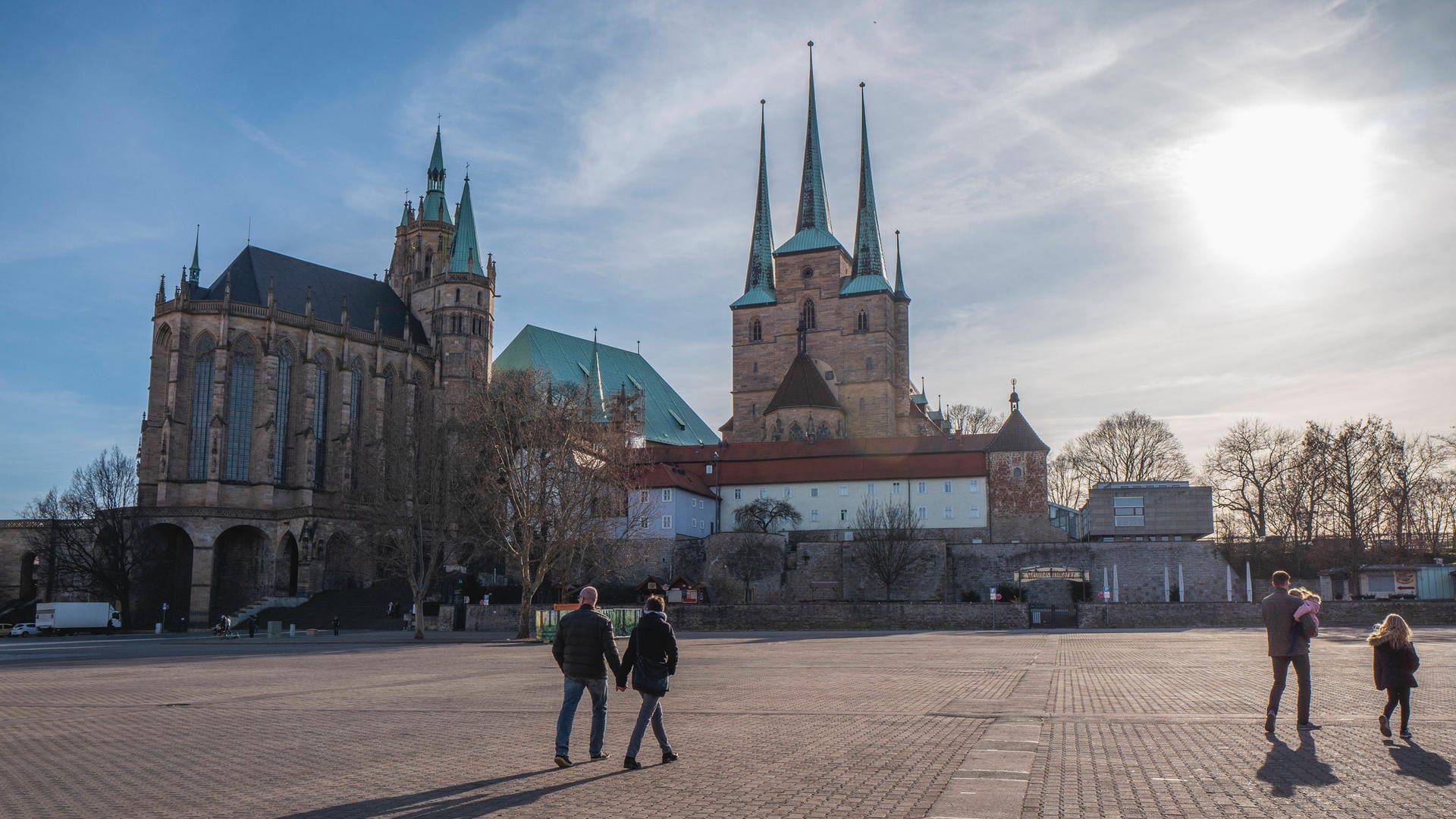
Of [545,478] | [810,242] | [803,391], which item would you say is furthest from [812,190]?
[545,478]

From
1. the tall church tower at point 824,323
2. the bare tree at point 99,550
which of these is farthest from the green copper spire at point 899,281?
the bare tree at point 99,550

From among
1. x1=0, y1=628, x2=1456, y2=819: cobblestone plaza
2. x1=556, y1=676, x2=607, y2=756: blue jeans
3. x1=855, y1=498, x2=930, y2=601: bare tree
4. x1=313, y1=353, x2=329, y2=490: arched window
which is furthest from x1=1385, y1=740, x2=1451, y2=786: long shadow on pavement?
x1=313, y1=353, x2=329, y2=490: arched window

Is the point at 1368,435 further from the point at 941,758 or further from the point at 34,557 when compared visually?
the point at 34,557

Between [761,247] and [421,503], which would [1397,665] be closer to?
[421,503]

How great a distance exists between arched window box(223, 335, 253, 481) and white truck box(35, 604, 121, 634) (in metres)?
12.0

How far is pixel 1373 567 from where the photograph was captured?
2363 inches

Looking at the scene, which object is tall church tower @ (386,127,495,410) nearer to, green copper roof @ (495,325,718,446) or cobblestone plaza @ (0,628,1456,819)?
green copper roof @ (495,325,718,446)

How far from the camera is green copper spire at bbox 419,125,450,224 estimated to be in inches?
3656

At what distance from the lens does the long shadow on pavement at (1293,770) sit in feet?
29.5

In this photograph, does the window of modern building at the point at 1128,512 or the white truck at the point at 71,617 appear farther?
the window of modern building at the point at 1128,512

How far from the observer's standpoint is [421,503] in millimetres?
56688

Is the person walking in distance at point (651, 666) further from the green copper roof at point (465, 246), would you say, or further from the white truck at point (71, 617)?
the green copper roof at point (465, 246)

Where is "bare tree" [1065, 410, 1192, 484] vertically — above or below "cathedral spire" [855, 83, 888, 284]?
below

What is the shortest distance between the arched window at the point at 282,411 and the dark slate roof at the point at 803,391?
116 feet
